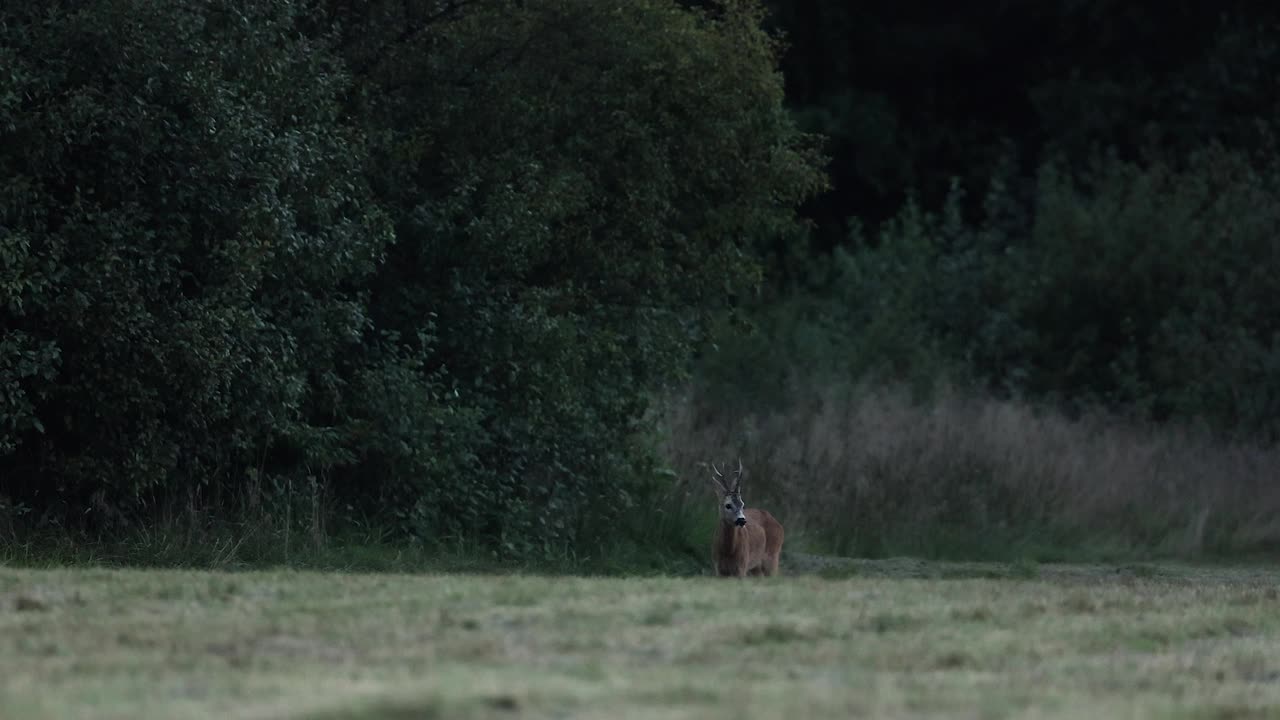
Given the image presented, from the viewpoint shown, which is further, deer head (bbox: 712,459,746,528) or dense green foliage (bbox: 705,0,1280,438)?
dense green foliage (bbox: 705,0,1280,438)

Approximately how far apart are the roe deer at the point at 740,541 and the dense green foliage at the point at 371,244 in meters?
1.89

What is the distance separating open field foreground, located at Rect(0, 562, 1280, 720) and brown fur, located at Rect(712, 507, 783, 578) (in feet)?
13.1

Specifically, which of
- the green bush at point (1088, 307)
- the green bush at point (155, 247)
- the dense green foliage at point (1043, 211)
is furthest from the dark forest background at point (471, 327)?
the dense green foliage at point (1043, 211)

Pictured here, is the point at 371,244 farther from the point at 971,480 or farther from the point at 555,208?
the point at 971,480

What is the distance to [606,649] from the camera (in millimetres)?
9250

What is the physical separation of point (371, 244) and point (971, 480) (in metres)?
9.78

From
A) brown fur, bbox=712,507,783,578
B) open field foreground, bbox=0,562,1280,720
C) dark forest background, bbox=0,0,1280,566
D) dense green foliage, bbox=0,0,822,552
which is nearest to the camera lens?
open field foreground, bbox=0,562,1280,720

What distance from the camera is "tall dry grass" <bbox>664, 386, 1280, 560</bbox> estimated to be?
73.8 feet

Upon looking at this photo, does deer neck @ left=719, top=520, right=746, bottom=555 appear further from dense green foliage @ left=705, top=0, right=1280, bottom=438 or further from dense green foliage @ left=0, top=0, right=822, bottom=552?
dense green foliage @ left=705, top=0, right=1280, bottom=438

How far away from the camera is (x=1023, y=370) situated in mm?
32312

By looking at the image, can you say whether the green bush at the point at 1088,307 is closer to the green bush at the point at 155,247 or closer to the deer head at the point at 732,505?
the deer head at the point at 732,505

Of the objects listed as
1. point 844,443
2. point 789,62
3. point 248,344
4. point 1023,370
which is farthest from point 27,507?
point 789,62

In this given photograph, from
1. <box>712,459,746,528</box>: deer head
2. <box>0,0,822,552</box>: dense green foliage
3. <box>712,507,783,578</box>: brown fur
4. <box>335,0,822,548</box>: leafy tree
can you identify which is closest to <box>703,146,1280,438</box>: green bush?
<box>335,0,822,548</box>: leafy tree

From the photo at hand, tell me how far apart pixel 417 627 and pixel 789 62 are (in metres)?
33.0
